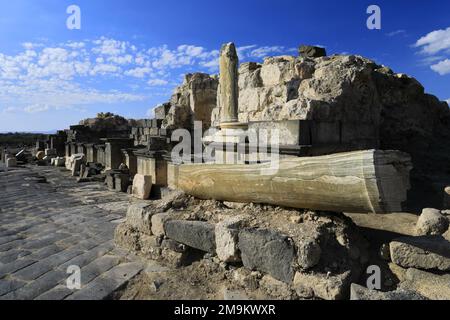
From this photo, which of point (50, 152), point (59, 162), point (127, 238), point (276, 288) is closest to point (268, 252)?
point (276, 288)

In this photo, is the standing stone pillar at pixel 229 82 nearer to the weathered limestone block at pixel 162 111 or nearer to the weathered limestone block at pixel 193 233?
the weathered limestone block at pixel 193 233

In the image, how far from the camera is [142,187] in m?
7.92

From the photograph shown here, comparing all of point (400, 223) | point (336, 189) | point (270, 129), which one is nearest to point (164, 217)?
point (336, 189)

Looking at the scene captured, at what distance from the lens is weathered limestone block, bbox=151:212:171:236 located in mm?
3629

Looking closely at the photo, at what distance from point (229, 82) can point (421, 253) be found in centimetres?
503

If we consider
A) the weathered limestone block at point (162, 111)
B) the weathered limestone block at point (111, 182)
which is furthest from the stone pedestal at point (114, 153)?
the weathered limestone block at point (162, 111)

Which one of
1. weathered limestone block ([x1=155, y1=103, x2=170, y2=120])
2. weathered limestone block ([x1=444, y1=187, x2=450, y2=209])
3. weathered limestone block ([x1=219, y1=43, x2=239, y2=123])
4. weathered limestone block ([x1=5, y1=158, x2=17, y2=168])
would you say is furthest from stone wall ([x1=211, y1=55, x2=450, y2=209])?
weathered limestone block ([x1=5, y1=158, x2=17, y2=168])

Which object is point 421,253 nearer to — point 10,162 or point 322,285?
point 322,285

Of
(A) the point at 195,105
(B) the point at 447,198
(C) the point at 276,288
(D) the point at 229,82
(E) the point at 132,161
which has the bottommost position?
(C) the point at 276,288

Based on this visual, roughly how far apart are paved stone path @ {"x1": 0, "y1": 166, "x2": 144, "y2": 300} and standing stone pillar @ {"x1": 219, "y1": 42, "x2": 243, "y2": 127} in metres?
3.05

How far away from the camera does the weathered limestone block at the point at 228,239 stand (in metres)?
2.97

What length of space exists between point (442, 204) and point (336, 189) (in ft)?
19.8

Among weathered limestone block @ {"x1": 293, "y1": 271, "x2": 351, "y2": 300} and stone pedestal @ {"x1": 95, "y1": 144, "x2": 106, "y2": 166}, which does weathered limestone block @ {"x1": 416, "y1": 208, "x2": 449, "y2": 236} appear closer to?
weathered limestone block @ {"x1": 293, "y1": 271, "x2": 351, "y2": 300}
